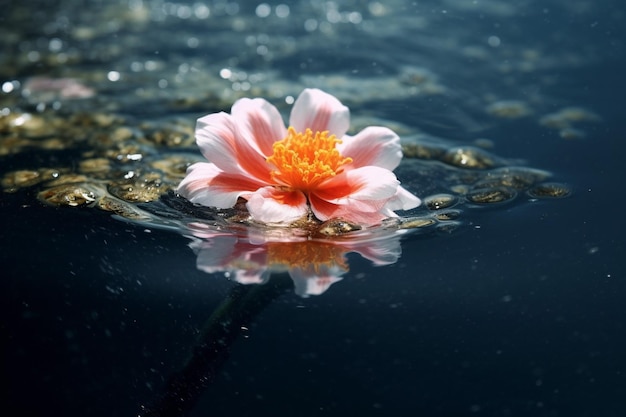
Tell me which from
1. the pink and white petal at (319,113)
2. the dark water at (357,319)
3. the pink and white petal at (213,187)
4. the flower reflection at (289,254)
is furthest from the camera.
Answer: the pink and white petal at (319,113)

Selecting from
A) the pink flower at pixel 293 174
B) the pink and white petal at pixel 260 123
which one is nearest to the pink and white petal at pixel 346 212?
the pink flower at pixel 293 174

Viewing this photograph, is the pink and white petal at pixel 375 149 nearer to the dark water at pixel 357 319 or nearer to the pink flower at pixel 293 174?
the pink flower at pixel 293 174

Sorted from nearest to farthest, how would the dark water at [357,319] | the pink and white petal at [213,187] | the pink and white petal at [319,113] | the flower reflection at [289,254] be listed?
the dark water at [357,319] → the flower reflection at [289,254] → the pink and white petal at [213,187] → the pink and white petal at [319,113]

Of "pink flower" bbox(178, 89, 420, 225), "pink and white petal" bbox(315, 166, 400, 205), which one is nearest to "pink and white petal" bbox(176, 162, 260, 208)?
"pink flower" bbox(178, 89, 420, 225)

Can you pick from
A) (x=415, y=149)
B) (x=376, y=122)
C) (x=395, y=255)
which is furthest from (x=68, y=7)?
(x=395, y=255)

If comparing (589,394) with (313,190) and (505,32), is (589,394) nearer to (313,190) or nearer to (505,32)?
(313,190)

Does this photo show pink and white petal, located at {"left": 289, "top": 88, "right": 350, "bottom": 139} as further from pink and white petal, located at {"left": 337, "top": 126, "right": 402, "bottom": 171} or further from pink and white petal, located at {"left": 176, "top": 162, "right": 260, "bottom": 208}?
pink and white petal, located at {"left": 176, "top": 162, "right": 260, "bottom": 208}

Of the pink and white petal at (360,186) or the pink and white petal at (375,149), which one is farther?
the pink and white petal at (375,149)
